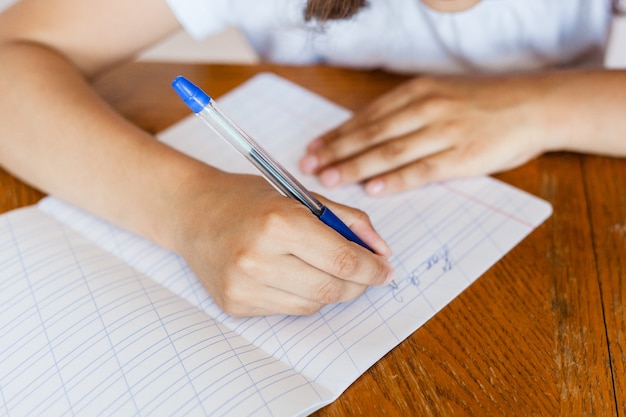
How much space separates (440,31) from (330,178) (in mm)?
315

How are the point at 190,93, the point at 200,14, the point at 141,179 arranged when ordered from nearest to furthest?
1. the point at 190,93
2. the point at 141,179
3. the point at 200,14

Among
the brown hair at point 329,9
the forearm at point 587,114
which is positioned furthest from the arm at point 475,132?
the brown hair at point 329,9

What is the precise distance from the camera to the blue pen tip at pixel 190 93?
0.42 metres

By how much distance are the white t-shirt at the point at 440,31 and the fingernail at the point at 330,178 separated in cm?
20

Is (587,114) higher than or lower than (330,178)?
lower

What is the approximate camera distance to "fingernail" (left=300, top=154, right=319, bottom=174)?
24.2 inches

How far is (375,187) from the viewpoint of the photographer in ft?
1.93

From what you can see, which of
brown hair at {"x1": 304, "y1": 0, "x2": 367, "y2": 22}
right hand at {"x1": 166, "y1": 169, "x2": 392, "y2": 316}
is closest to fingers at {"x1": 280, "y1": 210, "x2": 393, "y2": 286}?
right hand at {"x1": 166, "y1": 169, "x2": 392, "y2": 316}

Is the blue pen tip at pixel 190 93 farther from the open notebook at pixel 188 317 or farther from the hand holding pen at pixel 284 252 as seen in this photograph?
the open notebook at pixel 188 317

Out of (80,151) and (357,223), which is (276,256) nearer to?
(357,223)

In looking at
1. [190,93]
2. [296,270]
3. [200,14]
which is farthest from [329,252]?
[200,14]

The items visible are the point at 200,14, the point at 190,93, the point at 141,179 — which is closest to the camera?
the point at 190,93

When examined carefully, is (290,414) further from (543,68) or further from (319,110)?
(543,68)

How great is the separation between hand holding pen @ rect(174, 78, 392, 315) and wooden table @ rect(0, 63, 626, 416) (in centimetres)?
7
